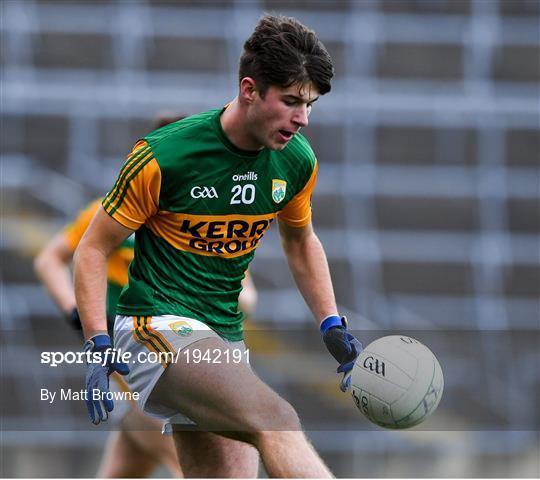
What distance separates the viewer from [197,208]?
414 centimetres

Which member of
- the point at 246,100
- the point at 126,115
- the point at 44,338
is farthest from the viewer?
the point at 126,115

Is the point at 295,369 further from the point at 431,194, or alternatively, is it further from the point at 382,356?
the point at 382,356

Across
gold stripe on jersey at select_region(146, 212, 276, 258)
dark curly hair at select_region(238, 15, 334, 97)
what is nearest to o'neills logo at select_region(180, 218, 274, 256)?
gold stripe on jersey at select_region(146, 212, 276, 258)

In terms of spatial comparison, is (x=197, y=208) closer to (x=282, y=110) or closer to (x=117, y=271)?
(x=282, y=110)

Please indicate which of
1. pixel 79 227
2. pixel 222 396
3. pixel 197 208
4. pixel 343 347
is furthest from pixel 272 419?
pixel 79 227

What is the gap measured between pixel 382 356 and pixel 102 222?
3.45ft

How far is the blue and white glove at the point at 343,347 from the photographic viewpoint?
436cm

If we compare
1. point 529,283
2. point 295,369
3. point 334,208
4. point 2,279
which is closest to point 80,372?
point 2,279

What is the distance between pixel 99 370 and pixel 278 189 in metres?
0.87

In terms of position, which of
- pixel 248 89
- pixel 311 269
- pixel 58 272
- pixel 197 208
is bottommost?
pixel 58 272

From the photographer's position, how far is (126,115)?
1080 cm

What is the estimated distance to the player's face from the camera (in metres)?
3.96

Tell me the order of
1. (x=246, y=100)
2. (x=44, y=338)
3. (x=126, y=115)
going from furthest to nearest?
(x=126, y=115) → (x=44, y=338) → (x=246, y=100)

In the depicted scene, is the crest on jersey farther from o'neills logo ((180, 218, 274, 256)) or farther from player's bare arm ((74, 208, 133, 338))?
player's bare arm ((74, 208, 133, 338))
